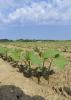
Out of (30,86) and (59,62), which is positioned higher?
(59,62)

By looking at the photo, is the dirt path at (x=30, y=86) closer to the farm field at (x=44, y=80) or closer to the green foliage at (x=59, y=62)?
the farm field at (x=44, y=80)

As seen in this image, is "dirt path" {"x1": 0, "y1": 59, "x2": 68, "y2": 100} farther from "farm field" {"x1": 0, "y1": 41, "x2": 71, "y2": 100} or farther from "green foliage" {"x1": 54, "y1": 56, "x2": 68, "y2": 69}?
"green foliage" {"x1": 54, "y1": 56, "x2": 68, "y2": 69}

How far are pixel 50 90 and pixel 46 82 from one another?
2.42 metres

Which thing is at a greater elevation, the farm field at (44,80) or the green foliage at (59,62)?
the green foliage at (59,62)

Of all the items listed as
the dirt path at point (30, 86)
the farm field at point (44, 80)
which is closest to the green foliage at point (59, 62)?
the farm field at point (44, 80)

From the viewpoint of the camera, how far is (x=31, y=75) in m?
A: 23.1

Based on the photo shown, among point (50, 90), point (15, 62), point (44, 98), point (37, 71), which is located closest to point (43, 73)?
point (37, 71)

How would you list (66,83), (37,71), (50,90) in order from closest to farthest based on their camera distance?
(50,90) < (66,83) < (37,71)

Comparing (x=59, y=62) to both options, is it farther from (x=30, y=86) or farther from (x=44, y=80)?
(x=30, y=86)

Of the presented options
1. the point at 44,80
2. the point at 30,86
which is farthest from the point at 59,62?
the point at 30,86

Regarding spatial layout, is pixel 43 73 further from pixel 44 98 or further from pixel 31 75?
pixel 44 98

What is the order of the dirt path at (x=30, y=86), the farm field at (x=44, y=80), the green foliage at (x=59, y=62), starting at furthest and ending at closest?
the green foliage at (x=59, y=62) < the farm field at (x=44, y=80) < the dirt path at (x=30, y=86)

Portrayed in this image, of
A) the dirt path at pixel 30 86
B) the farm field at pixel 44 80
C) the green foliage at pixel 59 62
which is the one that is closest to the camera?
the dirt path at pixel 30 86

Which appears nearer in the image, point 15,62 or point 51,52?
point 51,52
